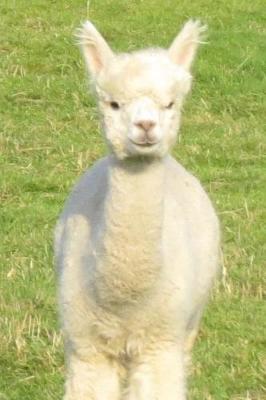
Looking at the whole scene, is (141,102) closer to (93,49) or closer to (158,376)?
(93,49)

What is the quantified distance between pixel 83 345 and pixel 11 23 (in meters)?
12.3

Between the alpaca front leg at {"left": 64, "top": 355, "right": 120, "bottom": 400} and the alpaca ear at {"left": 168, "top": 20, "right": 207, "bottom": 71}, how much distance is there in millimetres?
1351

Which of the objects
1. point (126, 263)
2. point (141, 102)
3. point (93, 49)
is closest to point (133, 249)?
point (126, 263)

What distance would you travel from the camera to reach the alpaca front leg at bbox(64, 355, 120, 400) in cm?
659

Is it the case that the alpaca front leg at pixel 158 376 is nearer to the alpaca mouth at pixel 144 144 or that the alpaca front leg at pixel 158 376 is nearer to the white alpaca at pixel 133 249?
the white alpaca at pixel 133 249

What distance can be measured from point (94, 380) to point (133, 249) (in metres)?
0.72

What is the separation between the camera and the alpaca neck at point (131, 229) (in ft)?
20.1

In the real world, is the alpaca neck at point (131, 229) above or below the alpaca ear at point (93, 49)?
below

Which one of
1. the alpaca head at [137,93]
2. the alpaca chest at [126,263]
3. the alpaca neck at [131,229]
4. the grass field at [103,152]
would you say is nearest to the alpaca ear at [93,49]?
the alpaca head at [137,93]

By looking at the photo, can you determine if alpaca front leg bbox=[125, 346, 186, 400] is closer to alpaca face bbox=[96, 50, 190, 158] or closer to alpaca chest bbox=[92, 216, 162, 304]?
alpaca chest bbox=[92, 216, 162, 304]

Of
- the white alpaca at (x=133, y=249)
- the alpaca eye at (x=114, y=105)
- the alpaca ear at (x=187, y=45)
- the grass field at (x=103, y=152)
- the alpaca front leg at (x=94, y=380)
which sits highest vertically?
the alpaca ear at (x=187, y=45)

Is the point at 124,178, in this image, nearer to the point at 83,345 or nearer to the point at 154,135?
the point at 154,135

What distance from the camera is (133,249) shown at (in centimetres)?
621

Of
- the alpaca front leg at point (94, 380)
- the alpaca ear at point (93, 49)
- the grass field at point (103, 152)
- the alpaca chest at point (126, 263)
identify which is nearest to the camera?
the alpaca chest at point (126, 263)
